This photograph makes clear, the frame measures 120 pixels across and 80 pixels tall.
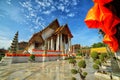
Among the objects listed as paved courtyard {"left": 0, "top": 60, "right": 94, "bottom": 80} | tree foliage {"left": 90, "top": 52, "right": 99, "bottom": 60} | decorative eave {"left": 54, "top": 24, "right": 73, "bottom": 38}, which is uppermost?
decorative eave {"left": 54, "top": 24, "right": 73, "bottom": 38}

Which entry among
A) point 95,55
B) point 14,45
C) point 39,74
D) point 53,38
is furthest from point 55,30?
point 95,55

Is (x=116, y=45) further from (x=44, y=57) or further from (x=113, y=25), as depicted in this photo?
(x=44, y=57)

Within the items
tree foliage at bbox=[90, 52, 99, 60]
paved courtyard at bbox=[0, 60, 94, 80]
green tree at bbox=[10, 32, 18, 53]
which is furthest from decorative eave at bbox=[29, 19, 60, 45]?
tree foliage at bbox=[90, 52, 99, 60]

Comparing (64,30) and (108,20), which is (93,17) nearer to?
(108,20)

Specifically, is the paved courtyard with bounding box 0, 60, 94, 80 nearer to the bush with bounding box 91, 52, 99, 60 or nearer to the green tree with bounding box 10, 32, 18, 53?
the bush with bounding box 91, 52, 99, 60

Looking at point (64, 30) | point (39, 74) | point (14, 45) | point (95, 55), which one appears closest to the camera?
point (95, 55)

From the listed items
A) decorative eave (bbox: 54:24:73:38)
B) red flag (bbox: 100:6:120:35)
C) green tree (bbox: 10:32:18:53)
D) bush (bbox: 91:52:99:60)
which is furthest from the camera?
decorative eave (bbox: 54:24:73:38)

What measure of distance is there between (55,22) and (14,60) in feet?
41.9

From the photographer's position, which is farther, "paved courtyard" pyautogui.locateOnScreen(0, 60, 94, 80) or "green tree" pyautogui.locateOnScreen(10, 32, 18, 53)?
"green tree" pyautogui.locateOnScreen(10, 32, 18, 53)

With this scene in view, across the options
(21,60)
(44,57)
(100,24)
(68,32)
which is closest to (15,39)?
(21,60)

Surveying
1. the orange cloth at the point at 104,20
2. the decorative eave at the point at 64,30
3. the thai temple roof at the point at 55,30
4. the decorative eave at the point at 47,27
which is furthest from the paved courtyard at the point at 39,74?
the decorative eave at the point at 47,27

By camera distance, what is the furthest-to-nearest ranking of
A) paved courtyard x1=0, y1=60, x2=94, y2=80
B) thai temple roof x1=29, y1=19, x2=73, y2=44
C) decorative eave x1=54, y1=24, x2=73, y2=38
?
thai temple roof x1=29, y1=19, x2=73, y2=44
decorative eave x1=54, y1=24, x2=73, y2=38
paved courtyard x1=0, y1=60, x2=94, y2=80

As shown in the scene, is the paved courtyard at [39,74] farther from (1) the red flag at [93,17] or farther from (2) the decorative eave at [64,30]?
(2) the decorative eave at [64,30]

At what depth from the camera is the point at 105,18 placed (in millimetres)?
1154
